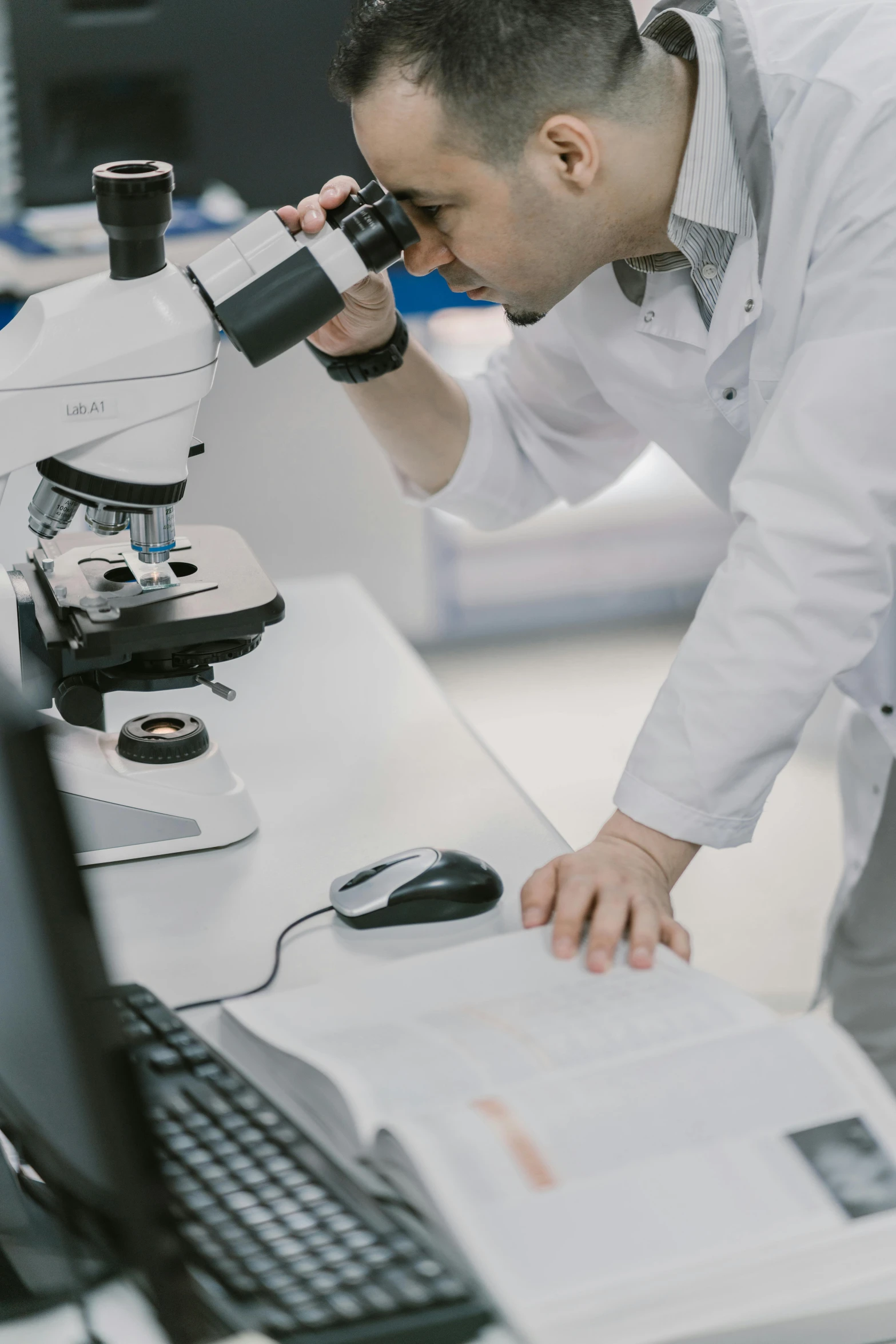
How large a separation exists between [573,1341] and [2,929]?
13.0 inches

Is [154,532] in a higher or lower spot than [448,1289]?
higher

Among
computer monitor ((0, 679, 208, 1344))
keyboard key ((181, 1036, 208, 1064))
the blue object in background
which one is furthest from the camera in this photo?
the blue object in background

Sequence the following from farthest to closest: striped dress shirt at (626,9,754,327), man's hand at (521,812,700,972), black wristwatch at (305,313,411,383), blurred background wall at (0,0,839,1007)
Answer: blurred background wall at (0,0,839,1007), black wristwatch at (305,313,411,383), striped dress shirt at (626,9,754,327), man's hand at (521,812,700,972)

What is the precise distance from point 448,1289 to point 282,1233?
0.31 ft

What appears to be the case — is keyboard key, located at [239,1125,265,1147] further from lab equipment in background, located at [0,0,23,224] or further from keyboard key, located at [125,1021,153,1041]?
lab equipment in background, located at [0,0,23,224]

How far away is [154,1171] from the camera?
52cm

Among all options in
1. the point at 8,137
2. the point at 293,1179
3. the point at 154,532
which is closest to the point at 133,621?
the point at 154,532

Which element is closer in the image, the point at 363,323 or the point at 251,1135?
the point at 251,1135

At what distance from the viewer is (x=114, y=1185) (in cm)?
53

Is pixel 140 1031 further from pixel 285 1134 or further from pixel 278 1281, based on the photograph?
pixel 278 1281

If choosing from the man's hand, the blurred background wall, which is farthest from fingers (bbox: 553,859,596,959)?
the blurred background wall

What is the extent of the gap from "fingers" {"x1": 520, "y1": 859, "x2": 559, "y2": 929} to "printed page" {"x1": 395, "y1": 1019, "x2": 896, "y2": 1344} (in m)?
0.20

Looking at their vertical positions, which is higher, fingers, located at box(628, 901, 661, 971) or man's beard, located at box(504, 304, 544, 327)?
man's beard, located at box(504, 304, 544, 327)

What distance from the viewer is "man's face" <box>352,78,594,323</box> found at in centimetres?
111
